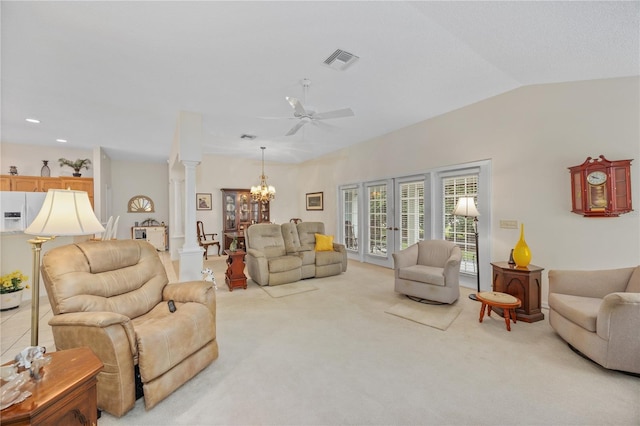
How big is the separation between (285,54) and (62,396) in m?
3.05

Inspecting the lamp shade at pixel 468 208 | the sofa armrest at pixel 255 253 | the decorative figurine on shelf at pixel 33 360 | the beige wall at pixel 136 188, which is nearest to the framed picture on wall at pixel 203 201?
the beige wall at pixel 136 188

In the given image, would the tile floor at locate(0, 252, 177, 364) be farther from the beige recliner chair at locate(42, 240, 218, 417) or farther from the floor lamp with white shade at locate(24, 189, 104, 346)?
the floor lamp with white shade at locate(24, 189, 104, 346)

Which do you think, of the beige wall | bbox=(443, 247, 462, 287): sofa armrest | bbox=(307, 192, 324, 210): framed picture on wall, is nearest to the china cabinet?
bbox=(307, 192, 324, 210): framed picture on wall

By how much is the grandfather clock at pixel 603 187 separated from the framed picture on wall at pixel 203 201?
772cm

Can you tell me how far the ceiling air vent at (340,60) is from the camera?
279 centimetres

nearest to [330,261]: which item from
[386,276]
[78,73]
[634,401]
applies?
[386,276]

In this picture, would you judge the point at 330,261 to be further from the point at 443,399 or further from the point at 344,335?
the point at 443,399

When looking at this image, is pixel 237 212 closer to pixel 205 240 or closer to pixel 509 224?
pixel 205 240

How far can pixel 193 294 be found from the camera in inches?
93.0

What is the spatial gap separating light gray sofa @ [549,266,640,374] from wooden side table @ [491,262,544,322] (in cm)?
24

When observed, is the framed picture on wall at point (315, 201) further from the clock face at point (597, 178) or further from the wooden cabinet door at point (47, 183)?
the wooden cabinet door at point (47, 183)

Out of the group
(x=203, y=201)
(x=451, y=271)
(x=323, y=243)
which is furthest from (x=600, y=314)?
(x=203, y=201)

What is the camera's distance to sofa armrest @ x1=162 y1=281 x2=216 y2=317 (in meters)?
2.33

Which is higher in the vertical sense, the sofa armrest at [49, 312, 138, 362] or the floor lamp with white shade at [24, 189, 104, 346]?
the floor lamp with white shade at [24, 189, 104, 346]
